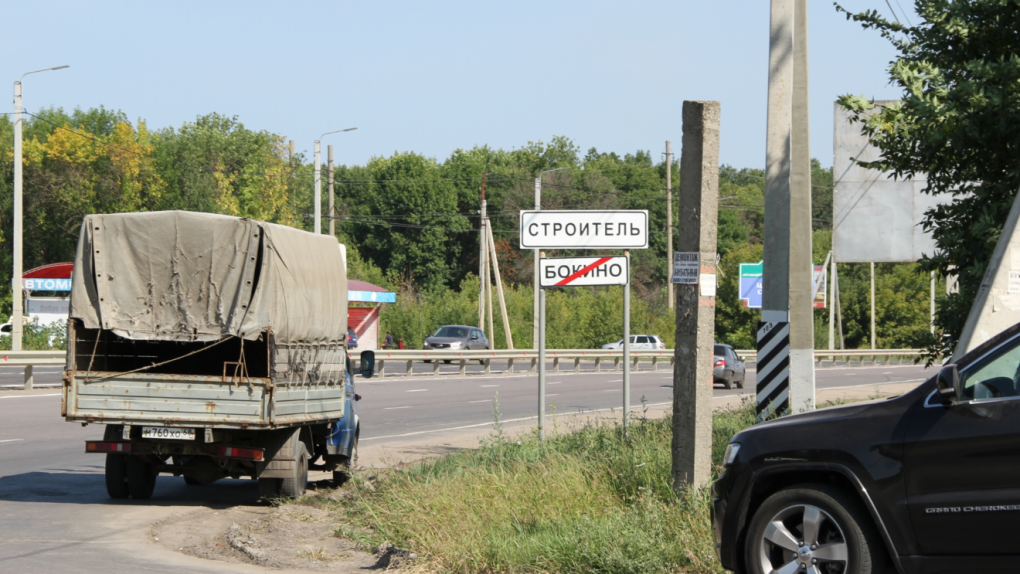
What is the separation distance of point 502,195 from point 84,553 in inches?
3218

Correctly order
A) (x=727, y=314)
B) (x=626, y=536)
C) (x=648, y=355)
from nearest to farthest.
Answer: (x=626, y=536)
(x=648, y=355)
(x=727, y=314)

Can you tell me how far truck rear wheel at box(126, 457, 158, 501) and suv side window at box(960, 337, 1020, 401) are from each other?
856cm

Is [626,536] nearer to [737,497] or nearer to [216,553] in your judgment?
[737,497]

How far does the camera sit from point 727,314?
81.9 metres

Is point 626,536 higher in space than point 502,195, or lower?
lower

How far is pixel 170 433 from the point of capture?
10391 millimetres

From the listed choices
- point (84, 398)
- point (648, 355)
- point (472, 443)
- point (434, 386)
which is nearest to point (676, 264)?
point (84, 398)

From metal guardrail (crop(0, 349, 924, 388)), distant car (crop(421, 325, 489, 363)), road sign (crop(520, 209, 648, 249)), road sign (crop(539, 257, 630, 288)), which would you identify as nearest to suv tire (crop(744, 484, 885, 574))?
road sign (crop(520, 209, 648, 249))

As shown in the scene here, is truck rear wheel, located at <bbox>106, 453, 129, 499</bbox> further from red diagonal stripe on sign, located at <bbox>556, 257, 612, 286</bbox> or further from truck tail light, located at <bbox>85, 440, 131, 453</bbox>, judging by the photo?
red diagonal stripe on sign, located at <bbox>556, 257, 612, 286</bbox>

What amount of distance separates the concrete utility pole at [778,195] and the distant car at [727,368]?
24002 millimetres

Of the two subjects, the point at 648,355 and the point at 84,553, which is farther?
the point at 648,355

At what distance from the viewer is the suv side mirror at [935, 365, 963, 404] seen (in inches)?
199

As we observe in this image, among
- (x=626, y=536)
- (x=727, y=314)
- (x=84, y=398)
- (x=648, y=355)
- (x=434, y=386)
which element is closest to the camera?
(x=626, y=536)

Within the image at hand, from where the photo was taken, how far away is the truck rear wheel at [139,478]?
11180 millimetres
